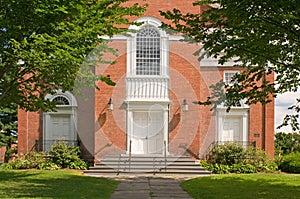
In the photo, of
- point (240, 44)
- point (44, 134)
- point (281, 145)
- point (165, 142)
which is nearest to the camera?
point (240, 44)

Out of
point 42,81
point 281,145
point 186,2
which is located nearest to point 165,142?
point 186,2

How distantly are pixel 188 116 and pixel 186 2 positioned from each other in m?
5.87

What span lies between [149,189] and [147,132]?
805 centimetres

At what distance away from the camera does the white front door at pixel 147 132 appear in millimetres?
22844

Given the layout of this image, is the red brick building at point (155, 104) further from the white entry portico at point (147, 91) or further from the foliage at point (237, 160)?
the foliage at point (237, 160)

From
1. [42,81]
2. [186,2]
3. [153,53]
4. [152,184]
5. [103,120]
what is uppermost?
[186,2]

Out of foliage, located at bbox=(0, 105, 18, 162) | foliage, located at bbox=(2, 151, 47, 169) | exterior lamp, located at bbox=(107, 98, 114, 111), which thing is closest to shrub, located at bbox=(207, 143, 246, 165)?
exterior lamp, located at bbox=(107, 98, 114, 111)

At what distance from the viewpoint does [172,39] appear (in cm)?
2317

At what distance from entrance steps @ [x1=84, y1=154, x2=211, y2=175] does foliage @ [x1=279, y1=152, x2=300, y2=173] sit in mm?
4515

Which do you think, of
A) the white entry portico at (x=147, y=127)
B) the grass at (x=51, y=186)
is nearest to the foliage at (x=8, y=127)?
the grass at (x=51, y=186)

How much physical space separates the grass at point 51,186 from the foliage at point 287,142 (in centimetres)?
1612

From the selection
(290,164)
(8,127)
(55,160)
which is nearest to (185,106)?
(290,164)

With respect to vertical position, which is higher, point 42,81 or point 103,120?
point 42,81

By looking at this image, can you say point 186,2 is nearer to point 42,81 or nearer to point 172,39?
point 172,39
